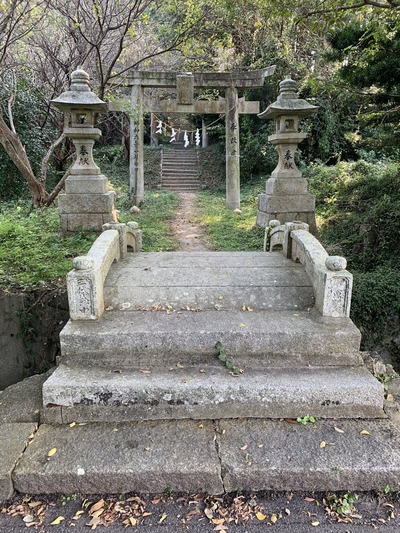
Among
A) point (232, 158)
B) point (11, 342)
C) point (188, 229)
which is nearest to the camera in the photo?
point (11, 342)

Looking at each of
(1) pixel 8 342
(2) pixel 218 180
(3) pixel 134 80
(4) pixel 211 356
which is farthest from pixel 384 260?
(2) pixel 218 180

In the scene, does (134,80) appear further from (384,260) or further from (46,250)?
(384,260)

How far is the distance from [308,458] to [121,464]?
124 centimetres

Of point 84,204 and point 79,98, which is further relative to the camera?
point 84,204

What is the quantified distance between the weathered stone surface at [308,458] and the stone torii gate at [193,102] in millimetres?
9519

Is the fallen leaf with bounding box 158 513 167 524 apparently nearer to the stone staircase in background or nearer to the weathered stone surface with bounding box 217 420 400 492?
the weathered stone surface with bounding box 217 420 400 492

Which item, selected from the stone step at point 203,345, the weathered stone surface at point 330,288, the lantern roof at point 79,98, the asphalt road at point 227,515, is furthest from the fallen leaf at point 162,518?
the lantern roof at point 79,98

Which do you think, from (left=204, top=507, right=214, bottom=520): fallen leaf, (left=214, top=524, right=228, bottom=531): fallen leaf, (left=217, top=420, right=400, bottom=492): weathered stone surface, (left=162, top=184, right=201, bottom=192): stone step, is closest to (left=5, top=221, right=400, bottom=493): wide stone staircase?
(left=217, top=420, right=400, bottom=492): weathered stone surface

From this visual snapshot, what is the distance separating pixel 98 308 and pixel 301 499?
2.21m

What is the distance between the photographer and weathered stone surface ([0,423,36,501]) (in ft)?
8.60

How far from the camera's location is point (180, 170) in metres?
19.9

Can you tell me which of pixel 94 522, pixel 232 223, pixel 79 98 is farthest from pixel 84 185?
pixel 94 522

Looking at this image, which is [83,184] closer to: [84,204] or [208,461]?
[84,204]

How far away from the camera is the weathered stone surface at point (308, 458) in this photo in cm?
263
